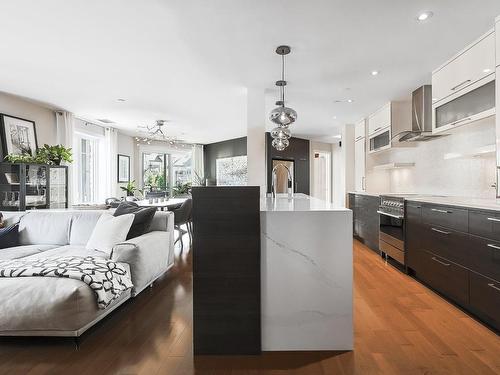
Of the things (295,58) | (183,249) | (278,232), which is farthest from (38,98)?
(278,232)

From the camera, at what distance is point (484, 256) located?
229cm

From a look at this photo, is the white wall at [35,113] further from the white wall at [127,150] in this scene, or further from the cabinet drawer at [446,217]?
the cabinet drawer at [446,217]

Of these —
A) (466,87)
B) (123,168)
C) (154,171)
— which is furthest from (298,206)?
(154,171)

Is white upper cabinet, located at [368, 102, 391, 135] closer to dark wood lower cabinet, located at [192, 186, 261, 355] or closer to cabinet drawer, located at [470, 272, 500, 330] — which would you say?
cabinet drawer, located at [470, 272, 500, 330]

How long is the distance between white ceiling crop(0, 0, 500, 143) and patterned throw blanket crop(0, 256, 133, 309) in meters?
2.01

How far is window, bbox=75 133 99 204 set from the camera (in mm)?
6551

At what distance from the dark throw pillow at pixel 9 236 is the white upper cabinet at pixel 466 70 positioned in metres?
4.86

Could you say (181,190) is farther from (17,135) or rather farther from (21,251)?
(21,251)

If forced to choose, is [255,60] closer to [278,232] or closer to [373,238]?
[278,232]

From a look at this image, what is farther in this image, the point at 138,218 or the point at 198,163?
the point at 198,163

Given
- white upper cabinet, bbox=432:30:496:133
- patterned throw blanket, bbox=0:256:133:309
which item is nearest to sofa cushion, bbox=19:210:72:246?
patterned throw blanket, bbox=0:256:133:309

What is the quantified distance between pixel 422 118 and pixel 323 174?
574cm

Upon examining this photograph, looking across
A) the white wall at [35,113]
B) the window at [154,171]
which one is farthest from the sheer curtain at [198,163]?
the white wall at [35,113]

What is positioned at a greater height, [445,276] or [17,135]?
[17,135]
